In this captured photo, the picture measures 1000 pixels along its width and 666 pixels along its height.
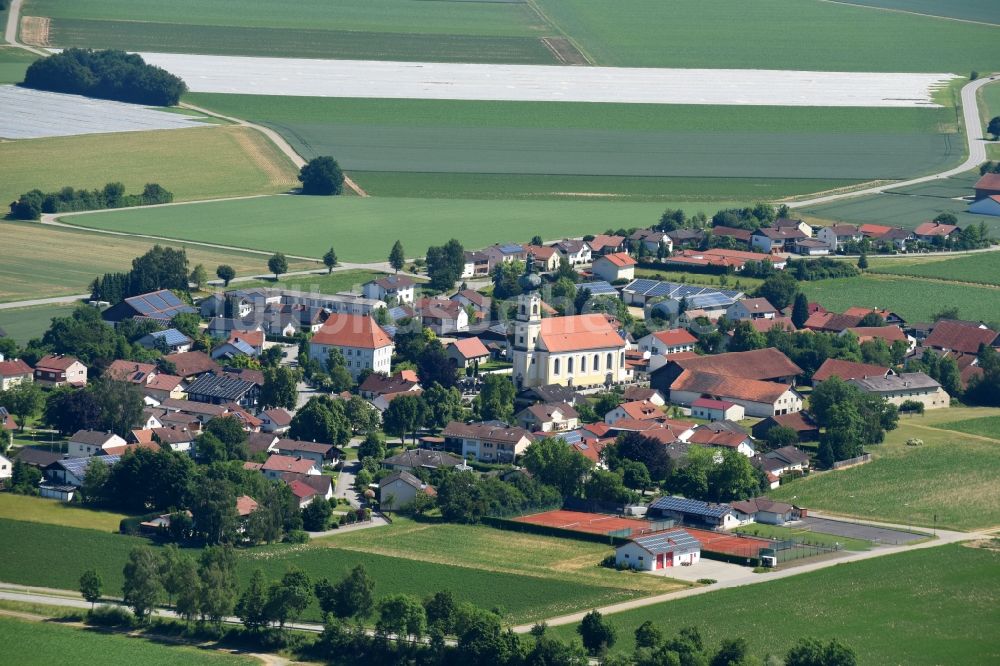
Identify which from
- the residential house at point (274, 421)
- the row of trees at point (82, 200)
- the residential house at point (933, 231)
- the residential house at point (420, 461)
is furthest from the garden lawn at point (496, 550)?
the residential house at point (933, 231)

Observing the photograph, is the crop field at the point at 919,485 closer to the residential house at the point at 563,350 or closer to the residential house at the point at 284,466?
the residential house at the point at 563,350

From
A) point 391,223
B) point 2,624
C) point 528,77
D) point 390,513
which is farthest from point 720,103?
point 2,624

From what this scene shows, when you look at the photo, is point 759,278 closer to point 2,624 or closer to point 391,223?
point 391,223

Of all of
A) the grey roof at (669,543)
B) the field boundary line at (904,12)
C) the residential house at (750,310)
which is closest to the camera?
the grey roof at (669,543)

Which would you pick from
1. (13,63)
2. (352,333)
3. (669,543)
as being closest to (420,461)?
(669,543)

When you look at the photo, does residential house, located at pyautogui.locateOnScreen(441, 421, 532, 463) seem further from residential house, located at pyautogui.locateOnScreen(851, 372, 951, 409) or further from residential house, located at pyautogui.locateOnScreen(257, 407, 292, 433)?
residential house, located at pyautogui.locateOnScreen(851, 372, 951, 409)

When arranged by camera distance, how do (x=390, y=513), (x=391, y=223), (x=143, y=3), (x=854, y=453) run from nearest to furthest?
(x=390, y=513) → (x=854, y=453) → (x=391, y=223) → (x=143, y=3)

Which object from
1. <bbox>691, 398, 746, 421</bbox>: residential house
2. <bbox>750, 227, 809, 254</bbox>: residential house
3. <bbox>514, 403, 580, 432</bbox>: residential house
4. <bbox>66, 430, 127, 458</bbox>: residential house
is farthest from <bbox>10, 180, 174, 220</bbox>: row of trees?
<bbox>691, 398, 746, 421</bbox>: residential house
